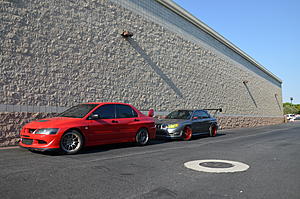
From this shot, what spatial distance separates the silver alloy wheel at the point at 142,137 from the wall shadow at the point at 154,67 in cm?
632

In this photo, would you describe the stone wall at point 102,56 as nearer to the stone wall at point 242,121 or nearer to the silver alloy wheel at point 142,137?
the stone wall at point 242,121

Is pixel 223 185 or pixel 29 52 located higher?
pixel 29 52

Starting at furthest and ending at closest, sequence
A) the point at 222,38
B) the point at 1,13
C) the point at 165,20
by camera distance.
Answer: the point at 222,38
the point at 165,20
the point at 1,13

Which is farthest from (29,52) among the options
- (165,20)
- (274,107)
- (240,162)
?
(274,107)

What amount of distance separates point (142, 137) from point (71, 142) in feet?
9.18

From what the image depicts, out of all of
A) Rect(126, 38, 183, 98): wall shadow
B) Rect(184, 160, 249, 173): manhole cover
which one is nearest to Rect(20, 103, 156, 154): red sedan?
Rect(184, 160, 249, 173): manhole cover

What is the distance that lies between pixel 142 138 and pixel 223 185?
197 inches

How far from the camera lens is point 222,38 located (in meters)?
24.7

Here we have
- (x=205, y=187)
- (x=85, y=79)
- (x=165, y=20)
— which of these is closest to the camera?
(x=205, y=187)

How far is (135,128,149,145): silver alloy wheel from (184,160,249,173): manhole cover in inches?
122

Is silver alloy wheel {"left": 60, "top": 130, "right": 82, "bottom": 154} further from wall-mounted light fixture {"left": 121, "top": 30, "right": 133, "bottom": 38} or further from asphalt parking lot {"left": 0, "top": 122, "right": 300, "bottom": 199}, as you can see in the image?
wall-mounted light fixture {"left": 121, "top": 30, "right": 133, "bottom": 38}

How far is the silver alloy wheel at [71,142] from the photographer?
6538mm

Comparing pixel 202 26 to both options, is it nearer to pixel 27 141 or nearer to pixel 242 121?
pixel 242 121

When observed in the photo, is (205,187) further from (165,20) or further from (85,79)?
(165,20)
